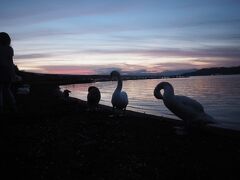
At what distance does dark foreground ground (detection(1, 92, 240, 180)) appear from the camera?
5.91 m

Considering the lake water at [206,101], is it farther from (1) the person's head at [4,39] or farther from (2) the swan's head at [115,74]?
(1) the person's head at [4,39]

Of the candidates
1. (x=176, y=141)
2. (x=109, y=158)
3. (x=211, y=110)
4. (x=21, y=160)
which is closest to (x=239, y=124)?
(x=211, y=110)

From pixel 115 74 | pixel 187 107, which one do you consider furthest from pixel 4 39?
pixel 115 74

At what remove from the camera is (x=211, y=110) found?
25844mm

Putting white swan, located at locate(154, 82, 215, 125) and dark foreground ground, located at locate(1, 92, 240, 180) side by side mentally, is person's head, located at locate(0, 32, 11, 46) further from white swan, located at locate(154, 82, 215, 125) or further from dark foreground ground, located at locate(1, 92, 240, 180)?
white swan, located at locate(154, 82, 215, 125)

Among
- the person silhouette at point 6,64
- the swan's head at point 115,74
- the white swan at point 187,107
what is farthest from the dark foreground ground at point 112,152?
the swan's head at point 115,74

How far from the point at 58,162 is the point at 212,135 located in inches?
217

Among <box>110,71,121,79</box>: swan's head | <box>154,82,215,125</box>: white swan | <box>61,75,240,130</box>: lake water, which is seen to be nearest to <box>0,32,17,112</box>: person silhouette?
<box>154,82,215,125</box>: white swan

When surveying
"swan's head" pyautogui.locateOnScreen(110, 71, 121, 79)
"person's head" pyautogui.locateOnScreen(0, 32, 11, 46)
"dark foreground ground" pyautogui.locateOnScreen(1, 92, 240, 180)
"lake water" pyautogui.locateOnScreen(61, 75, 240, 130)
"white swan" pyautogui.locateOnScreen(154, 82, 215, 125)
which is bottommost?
"lake water" pyautogui.locateOnScreen(61, 75, 240, 130)

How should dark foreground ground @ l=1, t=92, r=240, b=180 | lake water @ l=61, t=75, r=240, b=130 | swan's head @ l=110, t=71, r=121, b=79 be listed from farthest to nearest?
lake water @ l=61, t=75, r=240, b=130 < swan's head @ l=110, t=71, r=121, b=79 < dark foreground ground @ l=1, t=92, r=240, b=180

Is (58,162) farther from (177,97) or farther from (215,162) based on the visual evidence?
(177,97)

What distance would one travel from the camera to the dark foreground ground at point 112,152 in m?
5.91

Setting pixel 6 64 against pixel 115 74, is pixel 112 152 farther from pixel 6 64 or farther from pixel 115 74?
pixel 115 74

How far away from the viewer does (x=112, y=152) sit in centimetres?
724
